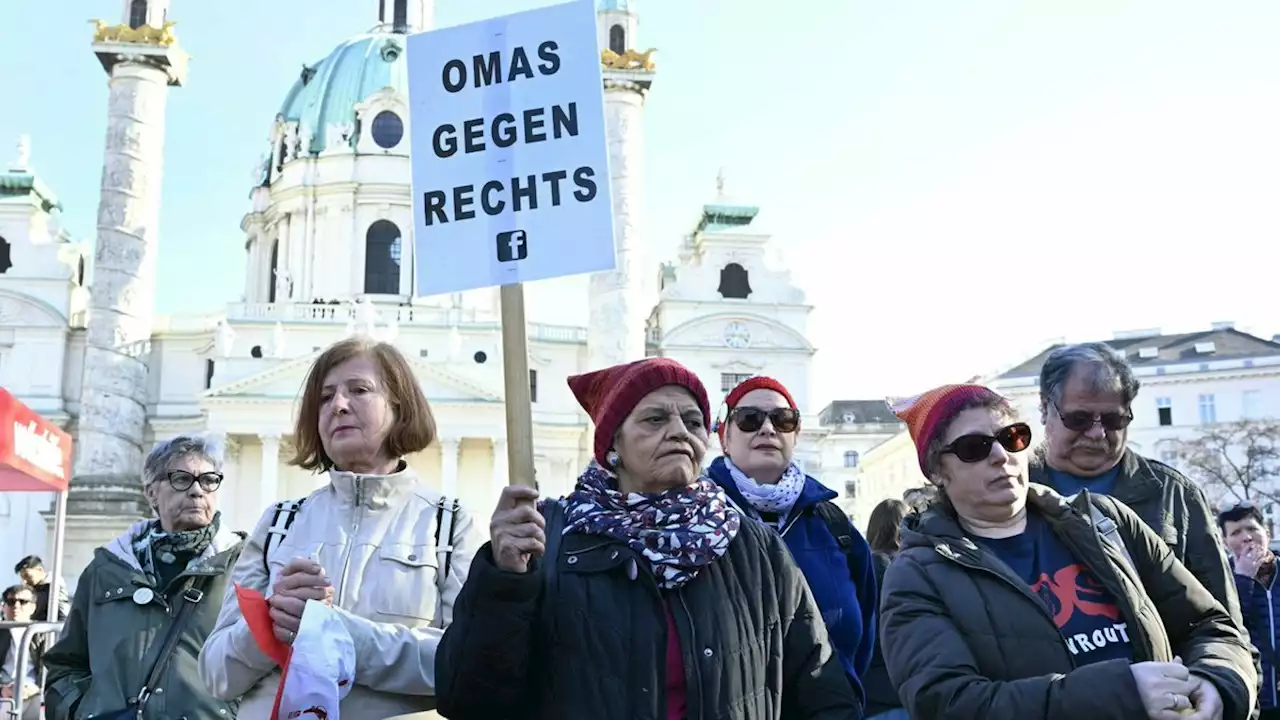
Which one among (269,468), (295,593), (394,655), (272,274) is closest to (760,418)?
(394,655)

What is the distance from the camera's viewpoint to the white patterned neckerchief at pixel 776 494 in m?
4.27

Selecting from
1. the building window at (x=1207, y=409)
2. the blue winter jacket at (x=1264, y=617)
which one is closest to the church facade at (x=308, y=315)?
the building window at (x=1207, y=409)

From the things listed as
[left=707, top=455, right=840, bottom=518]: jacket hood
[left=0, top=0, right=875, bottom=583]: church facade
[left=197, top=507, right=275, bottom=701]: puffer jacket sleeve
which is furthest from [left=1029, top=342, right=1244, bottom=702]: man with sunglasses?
[left=0, top=0, right=875, bottom=583]: church facade

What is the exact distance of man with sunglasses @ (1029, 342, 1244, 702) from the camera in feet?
12.2

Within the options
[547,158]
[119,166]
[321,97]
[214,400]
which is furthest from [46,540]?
[547,158]

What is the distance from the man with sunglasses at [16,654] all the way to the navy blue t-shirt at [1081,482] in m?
5.60

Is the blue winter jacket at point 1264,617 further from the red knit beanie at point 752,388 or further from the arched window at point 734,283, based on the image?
the arched window at point 734,283

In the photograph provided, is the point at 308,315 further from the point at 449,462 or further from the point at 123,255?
the point at 123,255

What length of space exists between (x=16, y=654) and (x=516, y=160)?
5656 millimetres

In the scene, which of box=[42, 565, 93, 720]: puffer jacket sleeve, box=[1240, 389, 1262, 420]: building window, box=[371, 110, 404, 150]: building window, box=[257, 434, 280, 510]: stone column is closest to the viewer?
box=[42, 565, 93, 720]: puffer jacket sleeve

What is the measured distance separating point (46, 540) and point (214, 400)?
6.98 m

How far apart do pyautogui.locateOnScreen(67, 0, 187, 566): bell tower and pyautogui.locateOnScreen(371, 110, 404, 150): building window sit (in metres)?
16.9

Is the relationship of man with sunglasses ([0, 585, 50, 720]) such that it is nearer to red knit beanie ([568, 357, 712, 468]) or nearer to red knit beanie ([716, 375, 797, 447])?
red knit beanie ([716, 375, 797, 447])

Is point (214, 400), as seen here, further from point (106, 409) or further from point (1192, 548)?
point (1192, 548)
